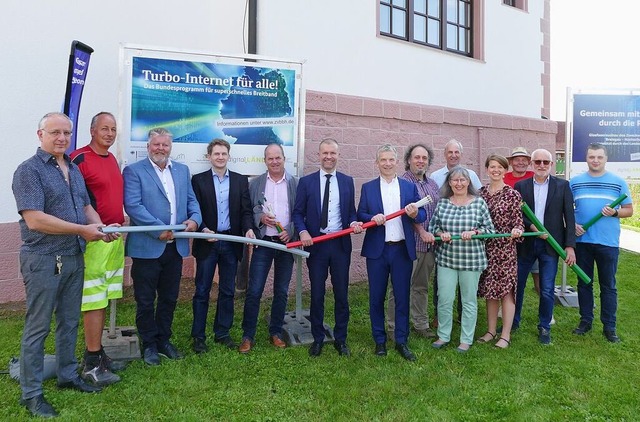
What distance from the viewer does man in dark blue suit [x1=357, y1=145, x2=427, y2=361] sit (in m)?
4.43

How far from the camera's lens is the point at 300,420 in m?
3.37

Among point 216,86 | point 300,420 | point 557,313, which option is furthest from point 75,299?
point 557,313

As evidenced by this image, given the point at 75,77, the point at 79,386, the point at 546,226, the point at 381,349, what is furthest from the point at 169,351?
the point at 546,226

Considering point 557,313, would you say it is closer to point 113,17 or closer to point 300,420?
point 300,420

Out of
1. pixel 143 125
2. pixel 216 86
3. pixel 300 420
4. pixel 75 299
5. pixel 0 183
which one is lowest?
pixel 300 420

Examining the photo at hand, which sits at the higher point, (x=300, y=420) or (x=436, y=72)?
(x=436, y=72)

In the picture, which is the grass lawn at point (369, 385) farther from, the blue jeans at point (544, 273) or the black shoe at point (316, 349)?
the blue jeans at point (544, 273)

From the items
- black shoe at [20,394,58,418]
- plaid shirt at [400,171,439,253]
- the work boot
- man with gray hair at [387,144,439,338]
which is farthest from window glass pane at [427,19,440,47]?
black shoe at [20,394,58,418]

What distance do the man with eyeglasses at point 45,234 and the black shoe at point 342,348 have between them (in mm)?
2247

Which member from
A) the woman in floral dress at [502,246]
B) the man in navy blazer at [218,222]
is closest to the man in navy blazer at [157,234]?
the man in navy blazer at [218,222]

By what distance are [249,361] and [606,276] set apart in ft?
11.8

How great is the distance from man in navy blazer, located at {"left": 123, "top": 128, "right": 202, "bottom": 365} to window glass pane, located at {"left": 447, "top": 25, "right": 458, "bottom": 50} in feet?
19.4

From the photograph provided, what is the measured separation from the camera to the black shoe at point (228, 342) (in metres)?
4.64

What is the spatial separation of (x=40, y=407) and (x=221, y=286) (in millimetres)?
1723
